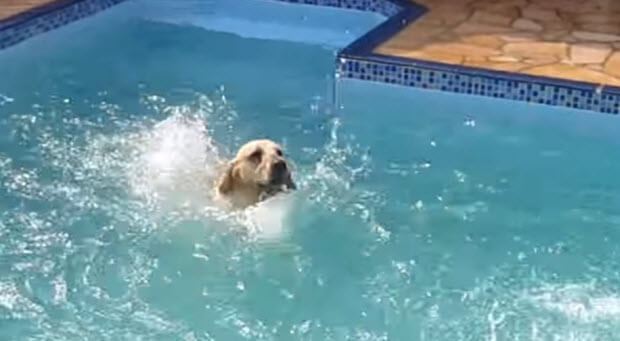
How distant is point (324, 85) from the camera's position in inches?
254

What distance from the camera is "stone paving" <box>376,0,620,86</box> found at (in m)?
6.15

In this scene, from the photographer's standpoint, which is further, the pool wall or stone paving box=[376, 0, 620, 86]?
stone paving box=[376, 0, 620, 86]

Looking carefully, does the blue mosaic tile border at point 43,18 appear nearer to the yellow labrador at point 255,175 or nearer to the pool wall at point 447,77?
the pool wall at point 447,77

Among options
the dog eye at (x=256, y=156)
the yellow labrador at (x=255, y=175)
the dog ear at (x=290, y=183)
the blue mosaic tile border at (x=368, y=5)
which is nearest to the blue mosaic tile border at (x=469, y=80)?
the blue mosaic tile border at (x=368, y=5)

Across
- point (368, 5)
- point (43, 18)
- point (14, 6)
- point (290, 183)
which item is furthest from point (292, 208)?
point (14, 6)

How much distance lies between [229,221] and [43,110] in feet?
5.87

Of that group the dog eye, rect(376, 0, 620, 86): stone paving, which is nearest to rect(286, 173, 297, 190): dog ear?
the dog eye

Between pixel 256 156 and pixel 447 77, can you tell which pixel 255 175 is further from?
pixel 447 77

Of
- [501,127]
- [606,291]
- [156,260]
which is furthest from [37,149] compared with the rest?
[606,291]

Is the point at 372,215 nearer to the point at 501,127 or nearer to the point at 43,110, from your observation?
the point at 501,127

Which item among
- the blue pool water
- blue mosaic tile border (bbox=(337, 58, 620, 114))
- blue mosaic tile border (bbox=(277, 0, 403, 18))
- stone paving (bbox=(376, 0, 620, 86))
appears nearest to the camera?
the blue pool water

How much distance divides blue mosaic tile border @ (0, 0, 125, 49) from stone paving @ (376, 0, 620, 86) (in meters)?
2.00

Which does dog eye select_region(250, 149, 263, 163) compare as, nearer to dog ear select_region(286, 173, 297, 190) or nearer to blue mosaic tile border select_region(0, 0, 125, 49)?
dog ear select_region(286, 173, 297, 190)

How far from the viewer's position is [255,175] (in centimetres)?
454
